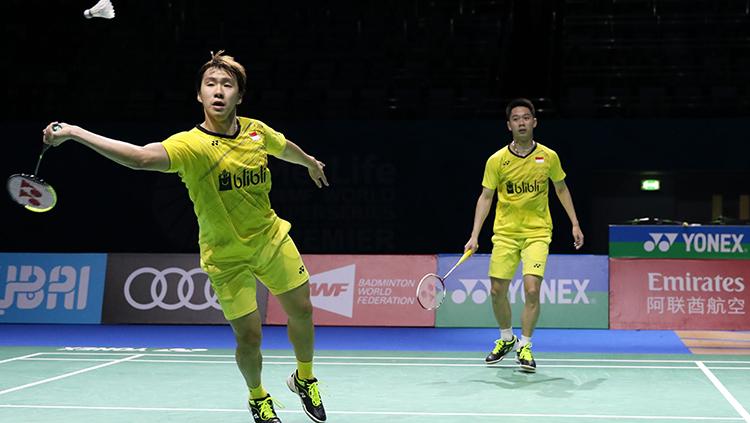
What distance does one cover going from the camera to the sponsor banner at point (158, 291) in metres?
10.5

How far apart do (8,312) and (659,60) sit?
10687 millimetres

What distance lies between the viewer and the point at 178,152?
13.9 feet

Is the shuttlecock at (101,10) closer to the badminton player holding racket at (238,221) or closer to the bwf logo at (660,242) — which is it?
the badminton player holding racket at (238,221)

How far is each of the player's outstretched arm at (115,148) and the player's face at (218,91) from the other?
1.26ft

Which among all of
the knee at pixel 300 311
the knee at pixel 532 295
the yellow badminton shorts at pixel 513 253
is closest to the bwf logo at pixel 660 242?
the yellow badminton shorts at pixel 513 253

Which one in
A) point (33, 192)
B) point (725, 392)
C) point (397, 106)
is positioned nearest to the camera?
point (33, 192)

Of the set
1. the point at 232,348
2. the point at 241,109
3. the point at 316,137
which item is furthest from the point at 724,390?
the point at 241,109

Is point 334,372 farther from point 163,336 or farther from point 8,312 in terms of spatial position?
point 8,312

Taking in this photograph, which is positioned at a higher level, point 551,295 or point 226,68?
point 226,68

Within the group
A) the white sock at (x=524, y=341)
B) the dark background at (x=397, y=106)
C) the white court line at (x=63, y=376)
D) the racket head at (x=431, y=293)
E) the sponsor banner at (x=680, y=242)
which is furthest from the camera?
the dark background at (x=397, y=106)

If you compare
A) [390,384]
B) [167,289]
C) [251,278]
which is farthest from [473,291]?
[251,278]

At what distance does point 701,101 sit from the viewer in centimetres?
1395

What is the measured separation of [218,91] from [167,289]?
21.5 feet

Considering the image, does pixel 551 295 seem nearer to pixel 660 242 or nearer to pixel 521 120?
pixel 660 242
